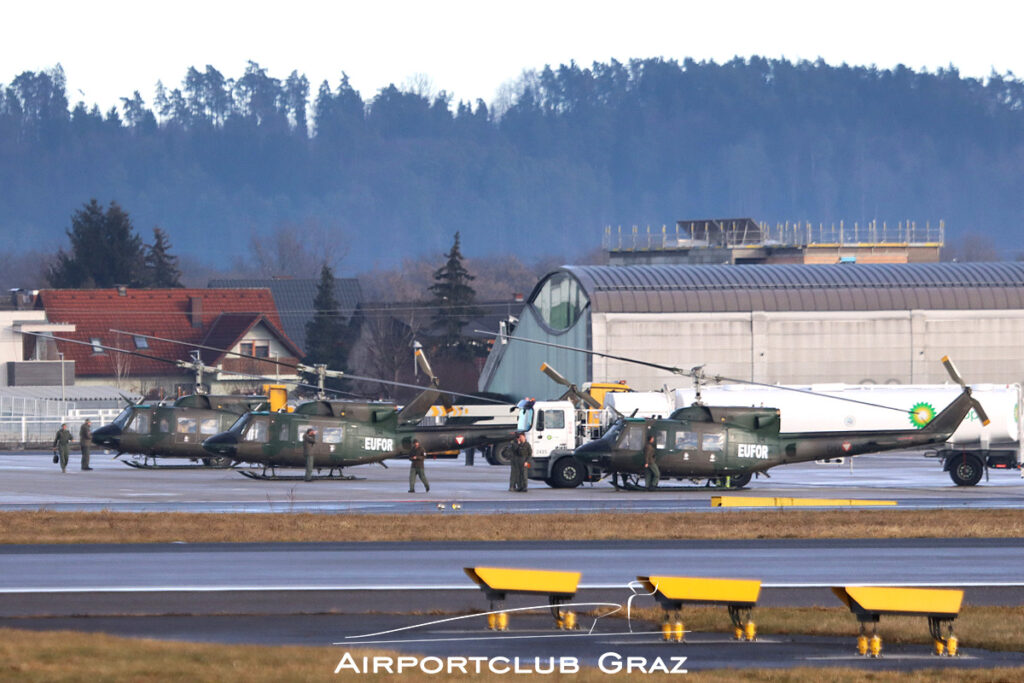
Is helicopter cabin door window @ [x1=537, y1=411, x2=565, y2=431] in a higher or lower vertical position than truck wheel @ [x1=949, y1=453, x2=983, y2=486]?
higher

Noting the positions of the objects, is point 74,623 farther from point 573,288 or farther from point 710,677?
point 573,288

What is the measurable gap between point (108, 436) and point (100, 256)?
244ft

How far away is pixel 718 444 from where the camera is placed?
36.9 m

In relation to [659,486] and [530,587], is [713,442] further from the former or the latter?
[530,587]

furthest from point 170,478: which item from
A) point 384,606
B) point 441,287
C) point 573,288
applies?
point 441,287

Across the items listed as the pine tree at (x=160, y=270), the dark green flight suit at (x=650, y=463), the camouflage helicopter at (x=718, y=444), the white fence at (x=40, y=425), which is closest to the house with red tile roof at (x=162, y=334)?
the pine tree at (x=160, y=270)

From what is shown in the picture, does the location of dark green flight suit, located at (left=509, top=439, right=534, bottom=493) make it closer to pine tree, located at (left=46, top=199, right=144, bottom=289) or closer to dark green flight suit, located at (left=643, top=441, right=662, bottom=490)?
dark green flight suit, located at (left=643, top=441, right=662, bottom=490)

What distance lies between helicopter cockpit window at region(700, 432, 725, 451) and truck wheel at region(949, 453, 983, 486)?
725 cm

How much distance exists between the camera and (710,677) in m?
13.9

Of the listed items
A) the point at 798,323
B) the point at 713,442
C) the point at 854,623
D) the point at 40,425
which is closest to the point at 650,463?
the point at 713,442

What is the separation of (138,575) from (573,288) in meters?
60.3

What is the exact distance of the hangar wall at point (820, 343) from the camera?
76.1 meters

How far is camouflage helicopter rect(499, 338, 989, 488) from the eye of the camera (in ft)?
121

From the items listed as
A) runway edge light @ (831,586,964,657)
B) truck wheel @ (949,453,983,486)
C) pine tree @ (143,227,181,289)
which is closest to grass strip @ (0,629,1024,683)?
runway edge light @ (831,586,964,657)
